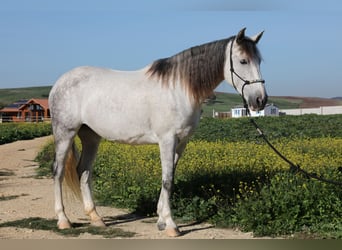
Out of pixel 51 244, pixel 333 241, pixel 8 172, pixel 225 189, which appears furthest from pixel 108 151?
pixel 333 241

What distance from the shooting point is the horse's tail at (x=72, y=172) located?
6473 mm

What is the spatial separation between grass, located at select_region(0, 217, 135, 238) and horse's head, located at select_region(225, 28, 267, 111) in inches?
91.0

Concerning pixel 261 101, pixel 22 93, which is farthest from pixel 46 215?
pixel 22 93

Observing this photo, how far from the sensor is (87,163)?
6582mm

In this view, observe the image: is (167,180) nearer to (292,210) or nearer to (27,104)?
(292,210)

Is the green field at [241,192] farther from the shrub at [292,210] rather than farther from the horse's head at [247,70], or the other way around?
the horse's head at [247,70]

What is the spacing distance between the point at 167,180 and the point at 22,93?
430ft

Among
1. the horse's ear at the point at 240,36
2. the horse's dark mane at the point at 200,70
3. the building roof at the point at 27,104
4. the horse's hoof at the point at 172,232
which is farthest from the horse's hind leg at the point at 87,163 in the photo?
the building roof at the point at 27,104

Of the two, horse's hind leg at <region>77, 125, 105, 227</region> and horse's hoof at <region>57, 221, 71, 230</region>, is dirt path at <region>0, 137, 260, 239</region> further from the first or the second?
horse's hind leg at <region>77, 125, 105, 227</region>

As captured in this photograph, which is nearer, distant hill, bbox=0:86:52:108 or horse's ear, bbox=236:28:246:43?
horse's ear, bbox=236:28:246:43

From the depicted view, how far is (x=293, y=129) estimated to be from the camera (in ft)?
68.4

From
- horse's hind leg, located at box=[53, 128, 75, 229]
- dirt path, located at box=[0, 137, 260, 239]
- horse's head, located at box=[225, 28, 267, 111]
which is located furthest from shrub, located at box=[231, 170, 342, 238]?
horse's hind leg, located at box=[53, 128, 75, 229]

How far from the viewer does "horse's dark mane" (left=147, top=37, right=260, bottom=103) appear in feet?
18.5

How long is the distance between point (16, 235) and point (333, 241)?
387cm
